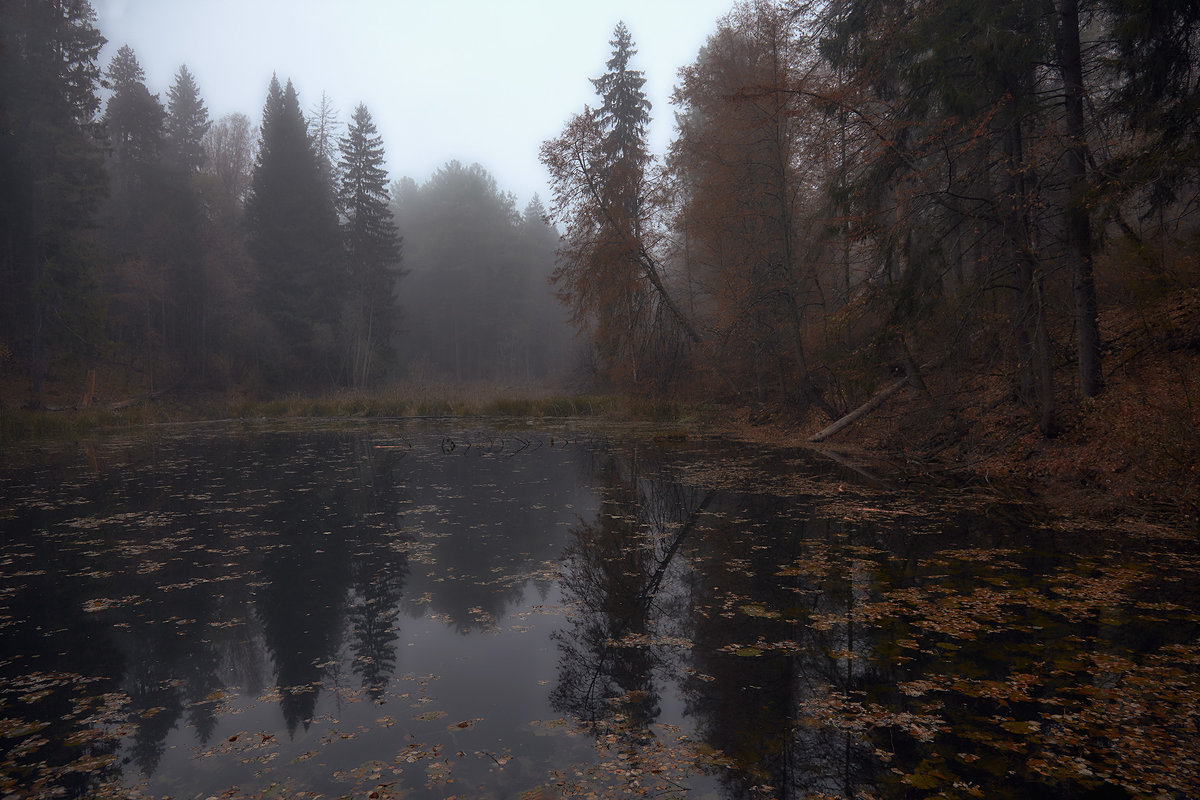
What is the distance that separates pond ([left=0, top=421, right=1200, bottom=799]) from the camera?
2545 mm

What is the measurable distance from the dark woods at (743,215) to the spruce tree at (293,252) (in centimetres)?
14

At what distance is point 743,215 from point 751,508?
29.0ft

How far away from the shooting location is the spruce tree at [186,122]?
3488 centimetres

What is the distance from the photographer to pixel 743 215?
14188 millimetres

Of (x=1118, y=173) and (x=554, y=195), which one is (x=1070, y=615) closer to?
(x=1118, y=173)

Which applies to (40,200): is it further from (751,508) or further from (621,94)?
(751,508)

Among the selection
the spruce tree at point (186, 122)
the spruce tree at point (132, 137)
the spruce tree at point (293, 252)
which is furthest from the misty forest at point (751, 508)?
the spruce tree at point (186, 122)

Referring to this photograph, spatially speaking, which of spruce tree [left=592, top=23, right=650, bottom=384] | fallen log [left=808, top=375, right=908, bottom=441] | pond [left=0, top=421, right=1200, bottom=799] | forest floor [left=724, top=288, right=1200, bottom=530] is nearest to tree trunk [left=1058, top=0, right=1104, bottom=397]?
forest floor [left=724, top=288, right=1200, bottom=530]

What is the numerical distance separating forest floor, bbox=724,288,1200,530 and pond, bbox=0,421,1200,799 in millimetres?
924

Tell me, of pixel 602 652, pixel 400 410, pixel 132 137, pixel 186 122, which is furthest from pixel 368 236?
pixel 602 652

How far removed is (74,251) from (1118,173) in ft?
88.2

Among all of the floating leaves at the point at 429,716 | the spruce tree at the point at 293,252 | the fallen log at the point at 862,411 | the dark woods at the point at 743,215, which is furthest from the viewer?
the spruce tree at the point at 293,252

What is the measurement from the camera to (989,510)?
6.62m

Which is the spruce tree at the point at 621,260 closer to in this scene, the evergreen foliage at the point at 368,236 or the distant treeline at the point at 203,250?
the distant treeline at the point at 203,250
